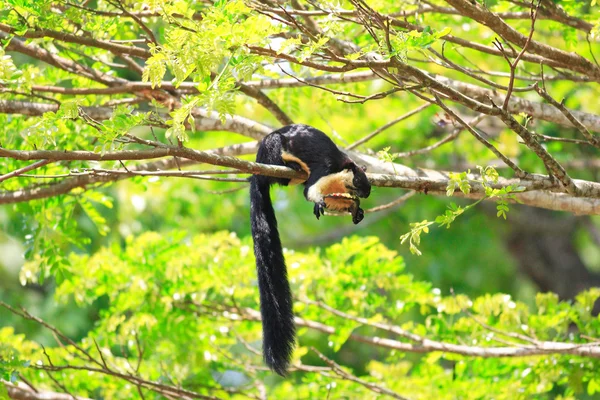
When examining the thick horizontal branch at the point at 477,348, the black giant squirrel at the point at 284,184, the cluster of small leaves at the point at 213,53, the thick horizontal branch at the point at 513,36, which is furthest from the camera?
the thick horizontal branch at the point at 477,348

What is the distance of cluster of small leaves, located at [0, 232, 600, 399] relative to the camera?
14.1 ft

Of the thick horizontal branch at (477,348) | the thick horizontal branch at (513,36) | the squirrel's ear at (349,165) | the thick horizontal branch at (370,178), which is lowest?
the thick horizontal branch at (477,348)

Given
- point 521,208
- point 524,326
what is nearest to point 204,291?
point 524,326

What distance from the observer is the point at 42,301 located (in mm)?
11047

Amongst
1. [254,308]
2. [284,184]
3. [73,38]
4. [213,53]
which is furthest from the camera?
[254,308]

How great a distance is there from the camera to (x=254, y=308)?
16.3ft

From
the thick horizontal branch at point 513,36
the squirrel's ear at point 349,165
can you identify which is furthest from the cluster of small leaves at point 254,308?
the thick horizontal branch at point 513,36

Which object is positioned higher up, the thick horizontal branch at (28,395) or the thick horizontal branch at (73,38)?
the thick horizontal branch at (73,38)

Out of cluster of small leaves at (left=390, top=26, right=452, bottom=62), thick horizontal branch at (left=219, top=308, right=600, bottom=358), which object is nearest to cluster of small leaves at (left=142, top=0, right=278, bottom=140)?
cluster of small leaves at (left=390, top=26, right=452, bottom=62)

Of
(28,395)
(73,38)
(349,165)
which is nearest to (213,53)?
(73,38)

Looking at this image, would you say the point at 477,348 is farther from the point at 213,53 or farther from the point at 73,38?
the point at 73,38

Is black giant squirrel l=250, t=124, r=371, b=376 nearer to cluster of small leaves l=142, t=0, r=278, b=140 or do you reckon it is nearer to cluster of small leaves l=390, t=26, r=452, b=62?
cluster of small leaves l=390, t=26, r=452, b=62

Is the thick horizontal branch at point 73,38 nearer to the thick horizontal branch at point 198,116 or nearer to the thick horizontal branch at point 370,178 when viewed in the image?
the thick horizontal branch at point 198,116

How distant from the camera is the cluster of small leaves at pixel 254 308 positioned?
4.30 m
